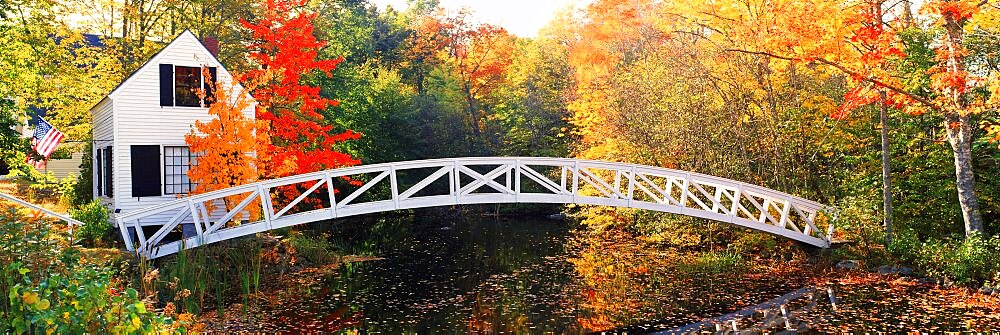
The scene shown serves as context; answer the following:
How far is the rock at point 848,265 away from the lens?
15.4 meters

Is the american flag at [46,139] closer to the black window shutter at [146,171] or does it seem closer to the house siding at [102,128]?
the house siding at [102,128]

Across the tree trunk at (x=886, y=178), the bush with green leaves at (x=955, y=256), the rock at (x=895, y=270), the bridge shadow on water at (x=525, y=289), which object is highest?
the tree trunk at (x=886, y=178)

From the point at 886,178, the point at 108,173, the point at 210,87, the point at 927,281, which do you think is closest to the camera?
the point at 927,281

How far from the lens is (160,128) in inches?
656

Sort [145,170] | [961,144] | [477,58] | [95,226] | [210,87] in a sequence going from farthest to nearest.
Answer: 1. [477,58]
2. [210,87]
3. [145,170]
4. [95,226]
5. [961,144]

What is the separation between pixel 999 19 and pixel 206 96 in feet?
49.8

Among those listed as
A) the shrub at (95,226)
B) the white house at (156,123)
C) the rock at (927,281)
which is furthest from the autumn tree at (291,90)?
the rock at (927,281)

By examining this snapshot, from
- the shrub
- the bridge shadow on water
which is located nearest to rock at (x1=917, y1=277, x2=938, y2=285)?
the bridge shadow on water

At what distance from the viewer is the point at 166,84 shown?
1677 centimetres

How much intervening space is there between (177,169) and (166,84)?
1824mm

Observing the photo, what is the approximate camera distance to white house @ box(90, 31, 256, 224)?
16.3m

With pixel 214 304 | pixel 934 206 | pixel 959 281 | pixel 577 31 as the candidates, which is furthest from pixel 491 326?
pixel 577 31

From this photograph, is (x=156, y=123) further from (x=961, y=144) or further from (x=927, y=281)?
(x=961, y=144)

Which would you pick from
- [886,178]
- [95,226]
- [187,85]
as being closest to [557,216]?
[886,178]
